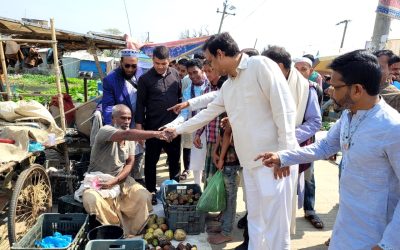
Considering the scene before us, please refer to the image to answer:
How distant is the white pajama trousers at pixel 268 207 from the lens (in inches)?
113

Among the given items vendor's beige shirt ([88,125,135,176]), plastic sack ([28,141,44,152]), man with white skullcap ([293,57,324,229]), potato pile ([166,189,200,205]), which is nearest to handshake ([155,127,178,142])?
vendor's beige shirt ([88,125,135,176])

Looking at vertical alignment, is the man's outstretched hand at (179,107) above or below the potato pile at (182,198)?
above

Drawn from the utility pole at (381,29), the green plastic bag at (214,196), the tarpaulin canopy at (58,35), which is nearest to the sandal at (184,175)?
the green plastic bag at (214,196)

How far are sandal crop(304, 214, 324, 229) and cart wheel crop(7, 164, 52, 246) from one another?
3346 millimetres

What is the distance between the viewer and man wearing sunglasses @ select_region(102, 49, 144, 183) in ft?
16.1

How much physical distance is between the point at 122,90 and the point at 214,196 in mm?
2180

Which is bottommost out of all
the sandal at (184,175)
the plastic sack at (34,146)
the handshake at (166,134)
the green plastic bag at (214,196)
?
the sandal at (184,175)

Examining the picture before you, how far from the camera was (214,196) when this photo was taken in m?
3.79

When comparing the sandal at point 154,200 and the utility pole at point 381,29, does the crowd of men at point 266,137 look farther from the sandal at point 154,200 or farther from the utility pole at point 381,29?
the utility pole at point 381,29

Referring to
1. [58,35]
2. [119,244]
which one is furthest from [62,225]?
[58,35]

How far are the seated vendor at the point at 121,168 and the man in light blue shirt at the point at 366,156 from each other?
90.6 inches

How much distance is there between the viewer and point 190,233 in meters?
4.10

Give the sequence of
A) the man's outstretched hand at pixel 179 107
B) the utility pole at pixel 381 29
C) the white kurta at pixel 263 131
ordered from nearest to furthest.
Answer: the white kurta at pixel 263 131
the man's outstretched hand at pixel 179 107
the utility pole at pixel 381 29

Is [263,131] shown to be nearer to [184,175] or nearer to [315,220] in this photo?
[315,220]
